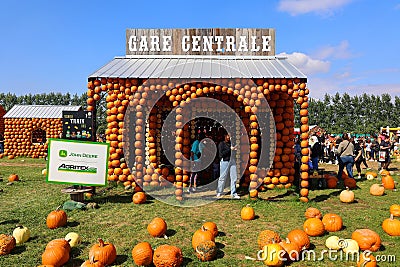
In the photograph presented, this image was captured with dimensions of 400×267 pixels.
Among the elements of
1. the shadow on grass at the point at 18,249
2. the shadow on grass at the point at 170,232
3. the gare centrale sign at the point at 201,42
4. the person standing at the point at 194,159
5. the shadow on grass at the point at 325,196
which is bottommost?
the shadow on grass at the point at 18,249

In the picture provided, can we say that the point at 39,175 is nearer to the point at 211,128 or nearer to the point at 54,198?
the point at 54,198

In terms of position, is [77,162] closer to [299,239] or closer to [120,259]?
[120,259]

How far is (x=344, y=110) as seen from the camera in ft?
234

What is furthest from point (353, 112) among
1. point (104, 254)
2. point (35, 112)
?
point (104, 254)

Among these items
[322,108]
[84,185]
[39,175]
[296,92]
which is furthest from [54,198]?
[322,108]

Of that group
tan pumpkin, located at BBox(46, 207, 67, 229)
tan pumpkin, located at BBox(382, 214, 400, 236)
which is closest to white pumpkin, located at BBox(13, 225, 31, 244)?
tan pumpkin, located at BBox(46, 207, 67, 229)

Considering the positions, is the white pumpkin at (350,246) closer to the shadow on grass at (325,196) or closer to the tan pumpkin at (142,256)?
the tan pumpkin at (142,256)

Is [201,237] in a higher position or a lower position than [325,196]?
higher

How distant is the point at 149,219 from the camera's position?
752 cm

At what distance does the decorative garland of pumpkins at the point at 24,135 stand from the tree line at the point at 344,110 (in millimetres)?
34513

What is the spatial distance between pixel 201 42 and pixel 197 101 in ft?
17.1

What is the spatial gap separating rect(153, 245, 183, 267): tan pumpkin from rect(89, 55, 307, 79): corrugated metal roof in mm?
6222

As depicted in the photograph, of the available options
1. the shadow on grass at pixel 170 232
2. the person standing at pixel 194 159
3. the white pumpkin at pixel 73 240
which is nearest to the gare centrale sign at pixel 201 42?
the person standing at pixel 194 159

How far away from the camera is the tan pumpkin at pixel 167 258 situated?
15.4 ft
